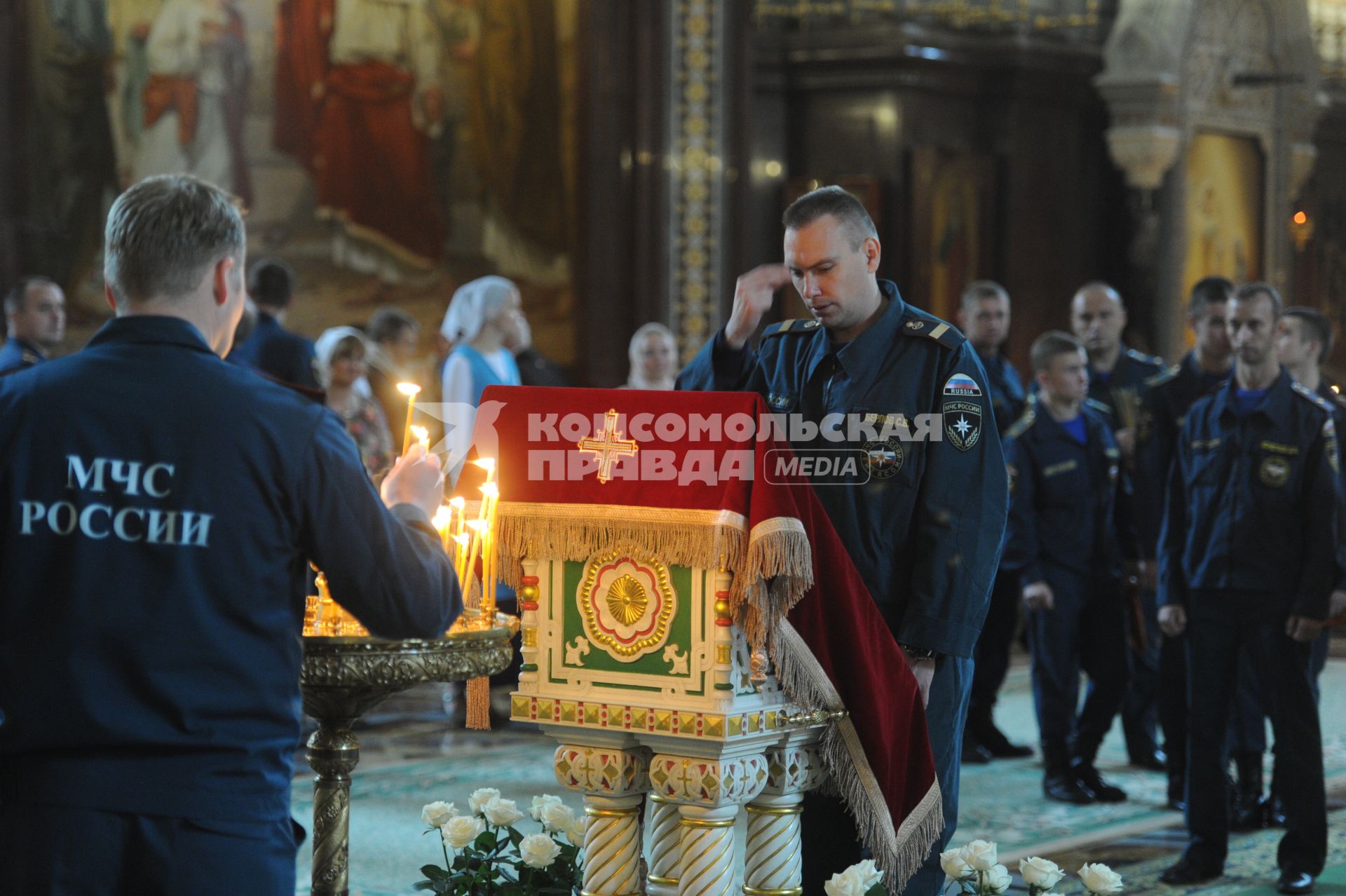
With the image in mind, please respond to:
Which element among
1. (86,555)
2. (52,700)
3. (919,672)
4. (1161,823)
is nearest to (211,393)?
(86,555)

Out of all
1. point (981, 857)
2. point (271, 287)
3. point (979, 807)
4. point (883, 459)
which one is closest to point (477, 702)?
point (883, 459)

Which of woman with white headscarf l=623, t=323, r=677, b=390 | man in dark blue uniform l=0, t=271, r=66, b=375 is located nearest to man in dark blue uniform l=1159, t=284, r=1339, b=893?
woman with white headscarf l=623, t=323, r=677, b=390

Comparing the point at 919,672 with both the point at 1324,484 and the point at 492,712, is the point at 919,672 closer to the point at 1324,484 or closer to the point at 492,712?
the point at 1324,484

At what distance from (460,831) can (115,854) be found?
1620mm

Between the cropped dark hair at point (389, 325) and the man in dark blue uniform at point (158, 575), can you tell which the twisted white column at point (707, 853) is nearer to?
the man in dark blue uniform at point (158, 575)

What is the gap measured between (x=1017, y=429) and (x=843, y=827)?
361 cm

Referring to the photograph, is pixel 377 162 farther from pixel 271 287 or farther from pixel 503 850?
pixel 503 850

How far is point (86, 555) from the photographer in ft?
7.39

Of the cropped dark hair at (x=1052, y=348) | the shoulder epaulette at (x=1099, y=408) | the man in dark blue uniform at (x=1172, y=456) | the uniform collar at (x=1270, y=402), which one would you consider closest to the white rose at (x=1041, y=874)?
the uniform collar at (x=1270, y=402)

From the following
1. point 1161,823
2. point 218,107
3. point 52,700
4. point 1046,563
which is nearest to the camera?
point 52,700

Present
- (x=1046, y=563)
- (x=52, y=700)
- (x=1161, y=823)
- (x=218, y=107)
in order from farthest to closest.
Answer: (x=218, y=107), (x=1046, y=563), (x=1161, y=823), (x=52, y=700)

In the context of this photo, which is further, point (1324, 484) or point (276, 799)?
point (1324, 484)

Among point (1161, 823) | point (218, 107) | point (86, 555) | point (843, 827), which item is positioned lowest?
point (1161, 823)

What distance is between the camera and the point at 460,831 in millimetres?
3799
